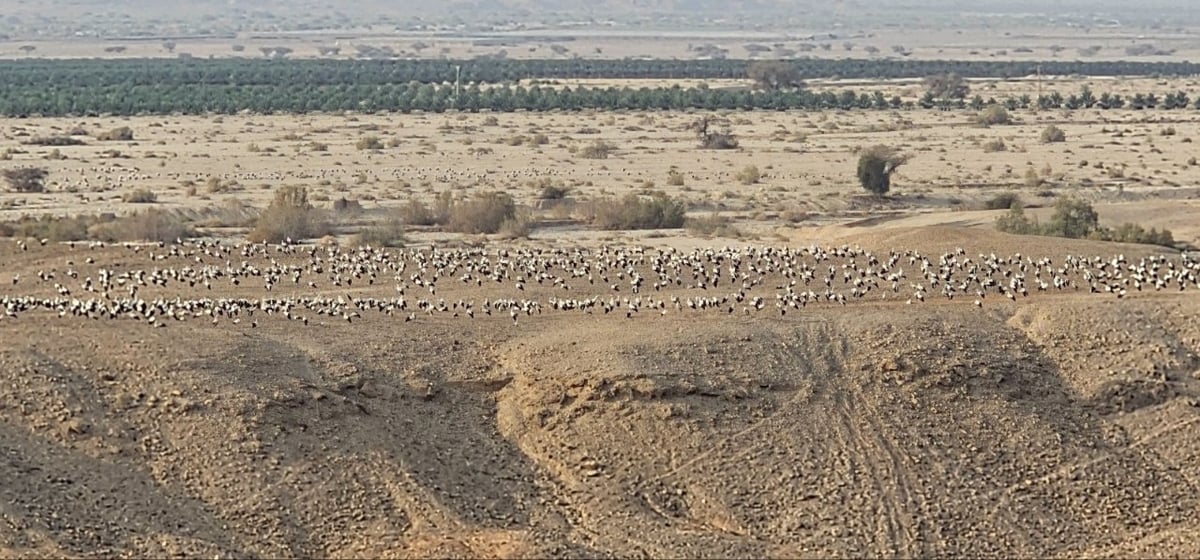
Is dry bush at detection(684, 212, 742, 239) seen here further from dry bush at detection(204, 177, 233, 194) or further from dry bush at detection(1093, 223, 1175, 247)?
dry bush at detection(204, 177, 233, 194)

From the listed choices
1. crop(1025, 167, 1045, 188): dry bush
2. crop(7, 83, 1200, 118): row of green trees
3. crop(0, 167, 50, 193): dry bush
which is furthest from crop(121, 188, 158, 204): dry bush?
crop(7, 83, 1200, 118): row of green trees

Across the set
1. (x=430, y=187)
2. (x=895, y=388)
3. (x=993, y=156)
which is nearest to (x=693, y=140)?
(x=993, y=156)

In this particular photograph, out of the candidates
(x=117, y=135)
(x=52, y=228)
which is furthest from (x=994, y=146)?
(x=52, y=228)

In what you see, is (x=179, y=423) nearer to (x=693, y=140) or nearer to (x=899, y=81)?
(x=693, y=140)

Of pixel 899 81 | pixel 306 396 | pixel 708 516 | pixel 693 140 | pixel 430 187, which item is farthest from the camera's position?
pixel 899 81

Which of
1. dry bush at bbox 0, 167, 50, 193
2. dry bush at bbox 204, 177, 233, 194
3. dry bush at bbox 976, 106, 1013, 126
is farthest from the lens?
dry bush at bbox 976, 106, 1013, 126

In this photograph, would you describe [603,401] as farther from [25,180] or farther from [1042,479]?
[25,180]
